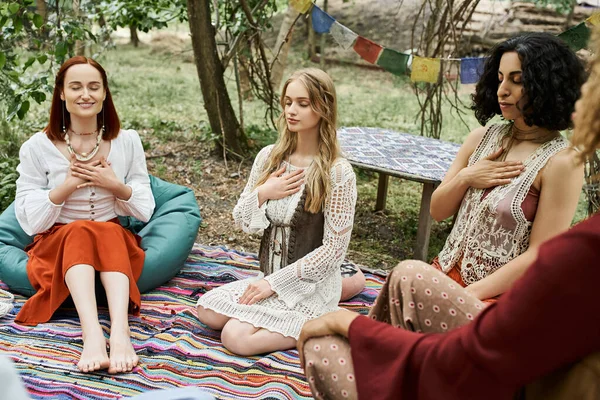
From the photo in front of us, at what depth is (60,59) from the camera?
470cm

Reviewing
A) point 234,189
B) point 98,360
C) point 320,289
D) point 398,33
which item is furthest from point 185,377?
point 398,33

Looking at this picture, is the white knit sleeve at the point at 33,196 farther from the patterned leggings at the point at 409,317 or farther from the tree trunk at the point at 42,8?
the tree trunk at the point at 42,8

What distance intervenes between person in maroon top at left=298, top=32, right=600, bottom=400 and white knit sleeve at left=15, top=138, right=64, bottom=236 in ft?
6.17

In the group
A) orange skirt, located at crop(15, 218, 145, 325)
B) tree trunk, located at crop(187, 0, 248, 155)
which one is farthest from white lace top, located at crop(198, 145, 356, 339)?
tree trunk, located at crop(187, 0, 248, 155)

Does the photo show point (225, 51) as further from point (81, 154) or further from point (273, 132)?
point (81, 154)

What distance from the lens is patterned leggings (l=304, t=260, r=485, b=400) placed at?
5.30ft

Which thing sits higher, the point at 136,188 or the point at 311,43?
the point at 311,43

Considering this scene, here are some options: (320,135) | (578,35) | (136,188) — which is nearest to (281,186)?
(320,135)

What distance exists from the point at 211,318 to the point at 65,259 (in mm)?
717

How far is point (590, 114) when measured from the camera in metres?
1.32

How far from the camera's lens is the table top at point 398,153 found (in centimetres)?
385

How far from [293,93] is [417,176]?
1216 mm

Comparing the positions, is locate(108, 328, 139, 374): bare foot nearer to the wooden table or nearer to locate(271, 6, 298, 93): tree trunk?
the wooden table

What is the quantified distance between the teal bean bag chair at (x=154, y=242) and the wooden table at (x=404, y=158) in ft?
3.58
